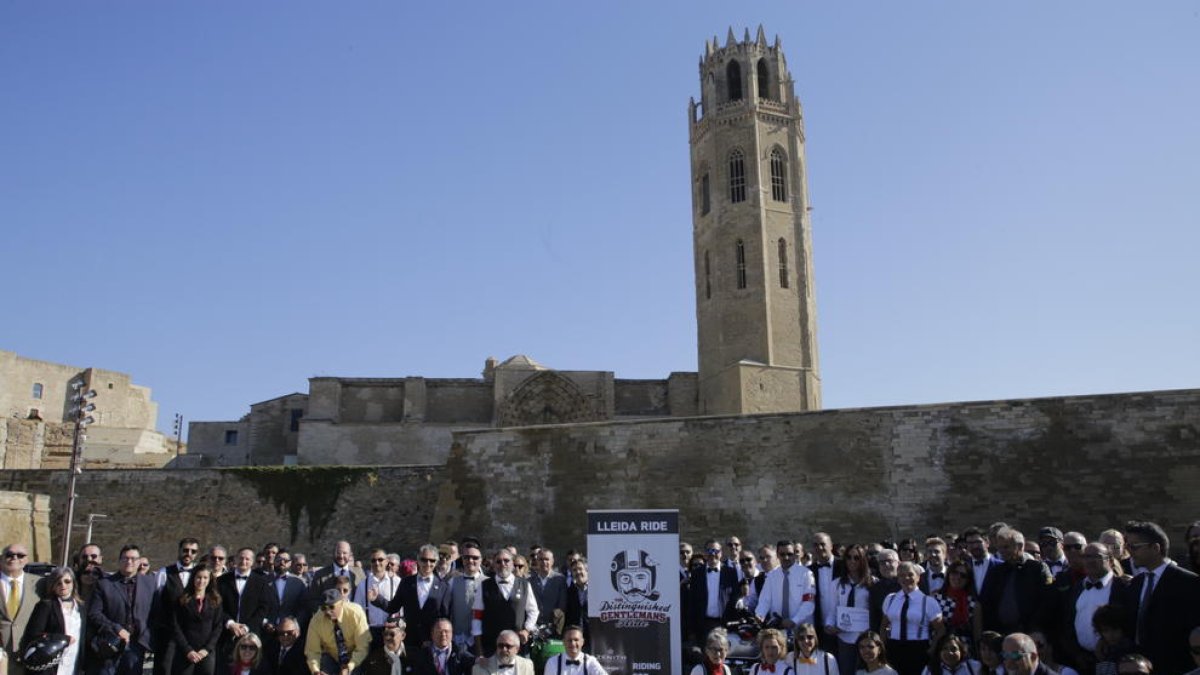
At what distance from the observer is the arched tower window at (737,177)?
131 ft

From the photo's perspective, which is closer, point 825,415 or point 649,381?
point 825,415

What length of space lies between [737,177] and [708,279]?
454 centimetres

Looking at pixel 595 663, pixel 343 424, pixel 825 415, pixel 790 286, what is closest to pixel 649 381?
pixel 790 286

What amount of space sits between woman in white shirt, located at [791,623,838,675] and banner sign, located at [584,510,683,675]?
108 centimetres

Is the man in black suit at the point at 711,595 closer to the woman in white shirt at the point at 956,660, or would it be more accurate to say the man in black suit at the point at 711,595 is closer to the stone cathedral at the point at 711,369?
the woman in white shirt at the point at 956,660

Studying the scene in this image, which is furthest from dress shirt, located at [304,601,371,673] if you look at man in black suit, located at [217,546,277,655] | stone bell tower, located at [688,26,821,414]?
stone bell tower, located at [688,26,821,414]

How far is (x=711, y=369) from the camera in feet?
126

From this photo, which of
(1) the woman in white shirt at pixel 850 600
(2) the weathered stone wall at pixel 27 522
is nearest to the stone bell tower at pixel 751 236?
(2) the weathered stone wall at pixel 27 522

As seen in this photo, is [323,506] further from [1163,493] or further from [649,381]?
[1163,493]

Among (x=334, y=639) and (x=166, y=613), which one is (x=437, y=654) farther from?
(x=166, y=613)

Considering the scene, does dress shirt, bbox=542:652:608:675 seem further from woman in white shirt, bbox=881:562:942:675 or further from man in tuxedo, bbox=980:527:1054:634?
man in tuxedo, bbox=980:527:1054:634

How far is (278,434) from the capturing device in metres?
40.0

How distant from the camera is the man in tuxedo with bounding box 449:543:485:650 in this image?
8.48 m

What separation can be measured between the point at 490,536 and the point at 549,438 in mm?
2871
